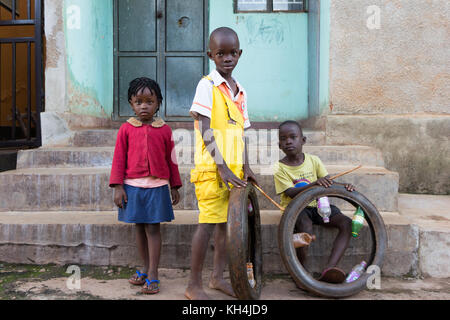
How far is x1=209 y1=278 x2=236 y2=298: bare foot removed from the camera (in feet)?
7.81

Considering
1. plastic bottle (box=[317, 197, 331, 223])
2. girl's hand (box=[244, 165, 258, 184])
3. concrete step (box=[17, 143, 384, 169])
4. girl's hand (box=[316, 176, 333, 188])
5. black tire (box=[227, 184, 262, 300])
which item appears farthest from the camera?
concrete step (box=[17, 143, 384, 169])

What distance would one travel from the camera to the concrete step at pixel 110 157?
379 centimetres

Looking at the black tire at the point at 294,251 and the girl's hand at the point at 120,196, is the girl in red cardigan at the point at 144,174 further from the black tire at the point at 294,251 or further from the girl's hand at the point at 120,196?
the black tire at the point at 294,251

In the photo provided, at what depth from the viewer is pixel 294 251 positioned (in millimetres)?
2344

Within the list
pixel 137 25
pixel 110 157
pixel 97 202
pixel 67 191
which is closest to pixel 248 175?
pixel 97 202

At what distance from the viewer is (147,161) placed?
8.11ft

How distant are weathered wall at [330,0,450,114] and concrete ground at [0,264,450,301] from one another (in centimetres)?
227

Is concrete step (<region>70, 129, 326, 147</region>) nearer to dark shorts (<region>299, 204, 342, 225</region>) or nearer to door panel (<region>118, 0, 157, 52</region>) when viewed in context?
dark shorts (<region>299, 204, 342, 225</region>)

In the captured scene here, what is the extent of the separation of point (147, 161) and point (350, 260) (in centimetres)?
172

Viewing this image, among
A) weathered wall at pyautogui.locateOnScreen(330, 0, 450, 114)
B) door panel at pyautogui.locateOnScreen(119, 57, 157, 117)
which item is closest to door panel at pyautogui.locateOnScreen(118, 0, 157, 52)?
door panel at pyautogui.locateOnScreen(119, 57, 157, 117)

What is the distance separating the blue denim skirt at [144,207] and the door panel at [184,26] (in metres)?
3.63

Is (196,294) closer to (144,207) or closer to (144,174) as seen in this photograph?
(144,207)

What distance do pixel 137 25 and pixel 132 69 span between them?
2.20ft

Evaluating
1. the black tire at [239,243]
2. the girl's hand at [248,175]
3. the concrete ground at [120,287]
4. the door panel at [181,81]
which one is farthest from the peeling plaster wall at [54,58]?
the black tire at [239,243]
